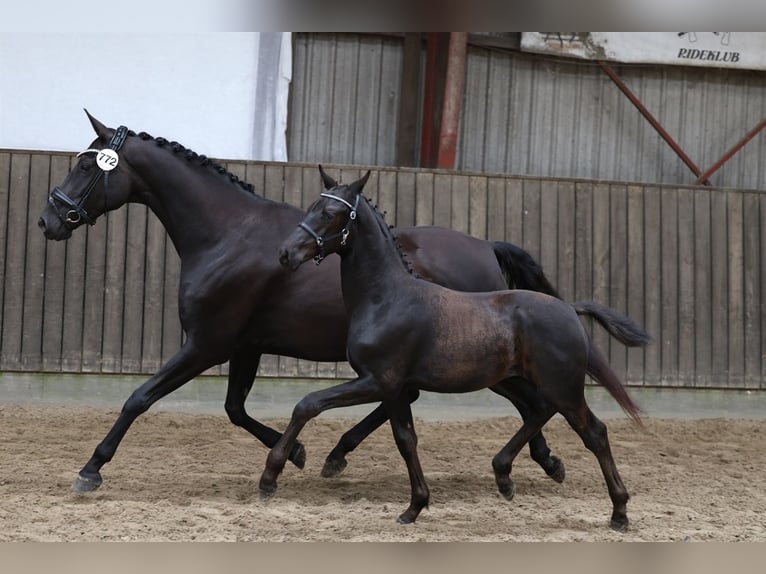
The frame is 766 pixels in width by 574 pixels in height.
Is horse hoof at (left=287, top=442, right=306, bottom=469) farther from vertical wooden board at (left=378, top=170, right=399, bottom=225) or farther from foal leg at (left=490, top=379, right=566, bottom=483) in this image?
vertical wooden board at (left=378, top=170, right=399, bottom=225)

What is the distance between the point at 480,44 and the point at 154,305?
4460mm

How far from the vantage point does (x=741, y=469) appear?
628cm

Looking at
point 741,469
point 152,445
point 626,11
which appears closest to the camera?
point 626,11

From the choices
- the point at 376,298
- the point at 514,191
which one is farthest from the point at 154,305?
the point at 376,298

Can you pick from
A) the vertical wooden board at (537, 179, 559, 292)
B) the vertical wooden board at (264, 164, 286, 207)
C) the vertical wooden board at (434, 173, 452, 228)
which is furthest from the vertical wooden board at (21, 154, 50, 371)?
the vertical wooden board at (537, 179, 559, 292)

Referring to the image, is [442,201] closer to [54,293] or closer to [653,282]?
[653,282]

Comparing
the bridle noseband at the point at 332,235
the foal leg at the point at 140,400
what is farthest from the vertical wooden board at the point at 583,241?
the bridle noseband at the point at 332,235

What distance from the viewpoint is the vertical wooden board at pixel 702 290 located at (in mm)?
8883

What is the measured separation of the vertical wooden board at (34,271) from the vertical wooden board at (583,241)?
522cm

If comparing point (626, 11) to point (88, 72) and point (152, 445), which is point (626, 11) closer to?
point (152, 445)

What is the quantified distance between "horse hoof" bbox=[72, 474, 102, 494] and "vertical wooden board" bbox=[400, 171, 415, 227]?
4.46 meters

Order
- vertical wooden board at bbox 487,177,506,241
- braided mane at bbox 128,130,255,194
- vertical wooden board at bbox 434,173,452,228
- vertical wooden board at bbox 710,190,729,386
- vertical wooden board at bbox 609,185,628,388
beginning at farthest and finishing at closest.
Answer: vertical wooden board at bbox 710,190,729,386 → vertical wooden board at bbox 609,185,628,388 → vertical wooden board at bbox 487,177,506,241 → vertical wooden board at bbox 434,173,452,228 → braided mane at bbox 128,130,255,194

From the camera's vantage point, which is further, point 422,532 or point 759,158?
point 759,158

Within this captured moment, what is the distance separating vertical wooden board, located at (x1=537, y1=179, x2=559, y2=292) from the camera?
28.7ft
